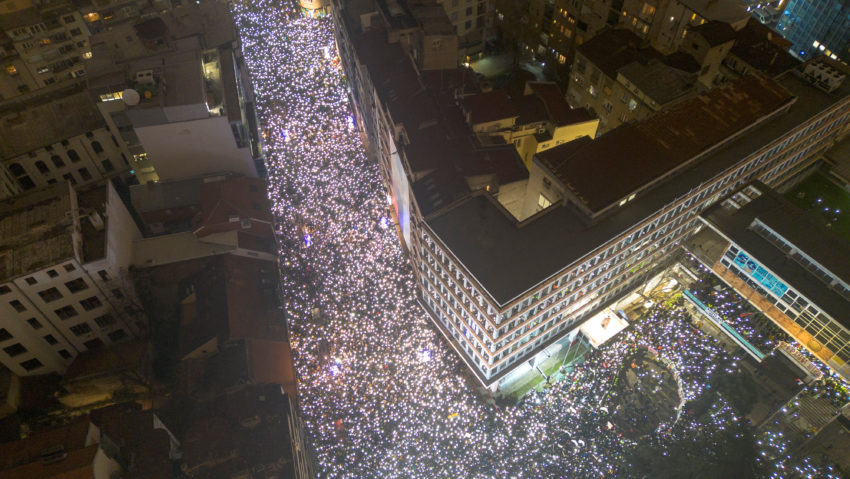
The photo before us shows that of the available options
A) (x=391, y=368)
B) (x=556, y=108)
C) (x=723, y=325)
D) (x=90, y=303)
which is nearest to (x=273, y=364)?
(x=391, y=368)

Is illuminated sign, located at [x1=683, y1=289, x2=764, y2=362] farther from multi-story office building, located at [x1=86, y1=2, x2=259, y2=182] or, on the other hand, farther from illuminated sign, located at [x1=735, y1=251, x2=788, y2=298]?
multi-story office building, located at [x1=86, y1=2, x2=259, y2=182]

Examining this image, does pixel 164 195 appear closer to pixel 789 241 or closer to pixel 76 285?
pixel 76 285

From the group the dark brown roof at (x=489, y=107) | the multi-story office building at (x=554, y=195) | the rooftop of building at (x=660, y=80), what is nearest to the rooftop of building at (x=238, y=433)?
the multi-story office building at (x=554, y=195)

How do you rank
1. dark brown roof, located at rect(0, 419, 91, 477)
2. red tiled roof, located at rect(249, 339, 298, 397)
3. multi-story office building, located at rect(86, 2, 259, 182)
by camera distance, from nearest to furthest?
dark brown roof, located at rect(0, 419, 91, 477) → red tiled roof, located at rect(249, 339, 298, 397) → multi-story office building, located at rect(86, 2, 259, 182)

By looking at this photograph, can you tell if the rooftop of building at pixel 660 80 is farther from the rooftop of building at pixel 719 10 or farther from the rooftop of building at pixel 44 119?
the rooftop of building at pixel 44 119

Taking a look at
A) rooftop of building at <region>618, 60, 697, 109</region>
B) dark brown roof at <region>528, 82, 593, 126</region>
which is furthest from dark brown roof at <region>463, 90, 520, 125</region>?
rooftop of building at <region>618, 60, 697, 109</region>
